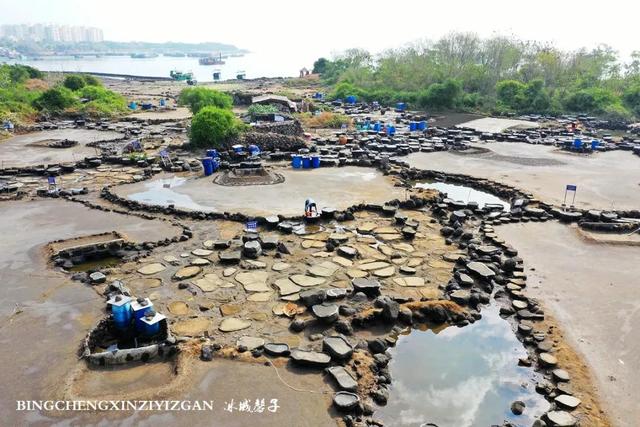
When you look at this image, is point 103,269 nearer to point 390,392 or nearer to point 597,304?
point 390,392

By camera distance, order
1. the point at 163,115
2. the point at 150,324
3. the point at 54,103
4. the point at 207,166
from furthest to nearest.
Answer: the point at 163,115, the point at 54,103, the point at 207,166, the point at 150,324

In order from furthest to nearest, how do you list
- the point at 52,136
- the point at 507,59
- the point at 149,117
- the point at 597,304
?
the point at 507,59
the point at 149,117
the point at 52,136
the point at 597,304

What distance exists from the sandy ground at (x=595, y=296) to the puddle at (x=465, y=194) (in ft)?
15.5

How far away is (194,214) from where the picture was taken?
22047 mm

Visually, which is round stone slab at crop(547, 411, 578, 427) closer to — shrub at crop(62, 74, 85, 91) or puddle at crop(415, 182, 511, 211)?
puddle at crop(415, 182, 511, 211)

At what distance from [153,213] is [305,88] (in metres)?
81.4

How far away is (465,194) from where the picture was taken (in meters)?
27.8

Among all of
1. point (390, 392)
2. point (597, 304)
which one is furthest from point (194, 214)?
point (597, 304)

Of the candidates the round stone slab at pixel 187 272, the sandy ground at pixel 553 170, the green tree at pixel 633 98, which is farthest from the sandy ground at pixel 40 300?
the green tree at pixel 633 98

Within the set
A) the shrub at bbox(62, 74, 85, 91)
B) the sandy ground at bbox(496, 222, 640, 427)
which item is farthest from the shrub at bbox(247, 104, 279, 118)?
the shrub at bbox(62, 74, 85, 91)

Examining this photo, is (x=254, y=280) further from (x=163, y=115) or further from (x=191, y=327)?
(x=163, y=115)

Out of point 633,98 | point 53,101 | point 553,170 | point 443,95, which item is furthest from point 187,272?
point 633,98

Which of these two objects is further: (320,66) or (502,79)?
(320,66)

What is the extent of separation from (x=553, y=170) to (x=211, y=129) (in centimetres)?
2481
